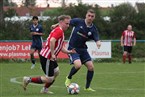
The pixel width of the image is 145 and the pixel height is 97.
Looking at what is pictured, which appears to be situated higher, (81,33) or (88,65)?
(81,33)

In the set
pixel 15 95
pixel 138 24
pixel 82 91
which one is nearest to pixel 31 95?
pixel 15 95

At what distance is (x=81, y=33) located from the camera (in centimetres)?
1332

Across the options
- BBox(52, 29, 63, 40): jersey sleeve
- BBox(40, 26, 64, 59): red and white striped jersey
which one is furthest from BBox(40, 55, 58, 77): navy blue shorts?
BBox(52, 29, 63, 40): jersey sleeve

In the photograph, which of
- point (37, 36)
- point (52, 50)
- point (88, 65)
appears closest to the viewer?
point (52, 50)

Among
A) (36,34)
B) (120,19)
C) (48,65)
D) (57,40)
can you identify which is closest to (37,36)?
(36,34)

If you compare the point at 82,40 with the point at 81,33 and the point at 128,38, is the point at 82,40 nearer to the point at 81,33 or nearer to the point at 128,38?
the point at 81,33

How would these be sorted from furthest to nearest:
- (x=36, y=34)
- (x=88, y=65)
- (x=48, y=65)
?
(x=36, y=34)
(x=88, y=65)
(x=48, y=65)

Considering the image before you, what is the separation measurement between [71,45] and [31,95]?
2.43 m

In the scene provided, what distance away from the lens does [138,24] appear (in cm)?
4697

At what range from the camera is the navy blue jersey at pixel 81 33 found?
43.4 feet

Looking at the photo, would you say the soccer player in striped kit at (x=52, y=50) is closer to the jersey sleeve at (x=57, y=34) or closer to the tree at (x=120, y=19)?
the jersey sleeve at (x=57, y=34)

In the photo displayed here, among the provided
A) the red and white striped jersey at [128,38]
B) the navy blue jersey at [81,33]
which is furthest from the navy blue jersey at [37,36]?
the navy blue jersey at [81,33]

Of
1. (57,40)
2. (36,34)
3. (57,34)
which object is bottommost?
(36,34)

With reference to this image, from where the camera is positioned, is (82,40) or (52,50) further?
(82,40)
